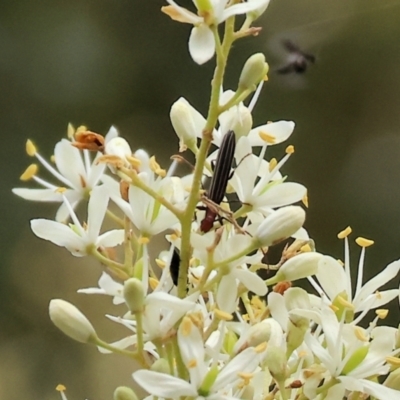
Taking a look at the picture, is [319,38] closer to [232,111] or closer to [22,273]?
[22,273]

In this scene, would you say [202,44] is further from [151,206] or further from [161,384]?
[161,384]

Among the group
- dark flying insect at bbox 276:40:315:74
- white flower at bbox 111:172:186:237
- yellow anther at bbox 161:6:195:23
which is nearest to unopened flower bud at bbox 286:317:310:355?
white flower at bbox 111:172:186:237

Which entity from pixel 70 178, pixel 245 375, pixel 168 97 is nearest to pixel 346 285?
pixel 245 375

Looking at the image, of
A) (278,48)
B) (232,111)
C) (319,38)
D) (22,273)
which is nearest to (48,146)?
(22,273)

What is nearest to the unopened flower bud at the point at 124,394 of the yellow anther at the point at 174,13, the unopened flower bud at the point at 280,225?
the unopened flower bud at the point at 280,225

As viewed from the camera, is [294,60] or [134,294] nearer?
[134,294]

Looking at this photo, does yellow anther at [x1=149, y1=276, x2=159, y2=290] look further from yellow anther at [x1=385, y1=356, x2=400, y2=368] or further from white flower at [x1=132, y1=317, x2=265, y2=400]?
yellow anther at [x1=385, y1=356, x2=400, y2=368]
